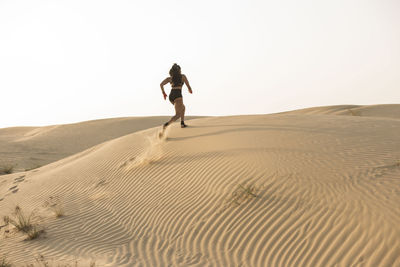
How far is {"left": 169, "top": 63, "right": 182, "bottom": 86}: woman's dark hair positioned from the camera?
862 centimetres

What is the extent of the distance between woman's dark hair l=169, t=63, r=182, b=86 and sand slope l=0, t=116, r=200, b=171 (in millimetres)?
9132

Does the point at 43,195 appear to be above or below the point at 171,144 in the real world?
below

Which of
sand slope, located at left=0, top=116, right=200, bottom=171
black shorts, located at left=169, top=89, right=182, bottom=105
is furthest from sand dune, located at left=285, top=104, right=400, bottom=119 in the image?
sand slope, located at left=0, top=116, right=200, bottom=171

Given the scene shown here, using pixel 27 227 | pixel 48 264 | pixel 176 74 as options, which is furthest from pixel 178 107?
pixel 48 264

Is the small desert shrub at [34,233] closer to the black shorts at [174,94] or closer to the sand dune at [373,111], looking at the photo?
the black shorts at [174,94]

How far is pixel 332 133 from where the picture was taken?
25.5ft

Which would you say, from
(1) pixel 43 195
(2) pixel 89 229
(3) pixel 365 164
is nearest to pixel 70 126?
(1) pixel 43 195

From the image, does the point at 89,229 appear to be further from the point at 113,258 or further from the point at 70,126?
the point at 70,126

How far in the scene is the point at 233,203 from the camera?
16.5ft

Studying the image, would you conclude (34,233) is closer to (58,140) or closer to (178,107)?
(178,107)

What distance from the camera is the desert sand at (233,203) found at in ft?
12.9

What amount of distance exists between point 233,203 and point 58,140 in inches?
866

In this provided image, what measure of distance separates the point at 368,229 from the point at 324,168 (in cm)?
179

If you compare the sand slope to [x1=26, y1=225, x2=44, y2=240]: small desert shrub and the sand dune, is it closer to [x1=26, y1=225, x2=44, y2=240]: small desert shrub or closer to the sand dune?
[x1=26, y1=225, x2=44, y2=240]: small desert shrub
